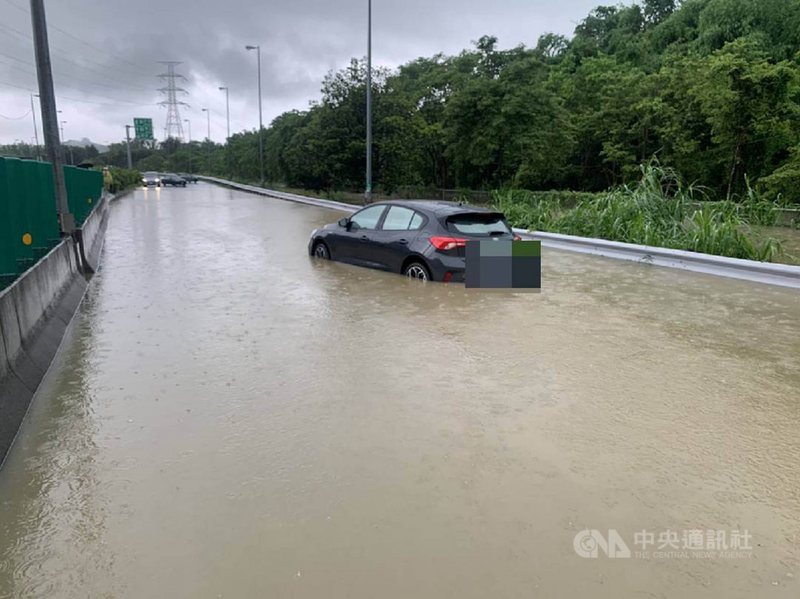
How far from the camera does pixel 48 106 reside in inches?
439

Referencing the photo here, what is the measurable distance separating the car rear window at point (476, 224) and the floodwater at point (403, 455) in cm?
197

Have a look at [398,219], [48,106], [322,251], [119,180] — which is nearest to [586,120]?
[322,251]

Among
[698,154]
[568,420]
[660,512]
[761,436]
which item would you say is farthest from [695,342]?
[698,154]

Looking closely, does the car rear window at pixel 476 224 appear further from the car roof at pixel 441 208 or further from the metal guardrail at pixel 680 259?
the metal guardrail at pixel 680 259

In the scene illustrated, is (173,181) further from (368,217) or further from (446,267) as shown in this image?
(446,267)

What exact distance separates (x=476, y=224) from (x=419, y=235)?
0.98 meters

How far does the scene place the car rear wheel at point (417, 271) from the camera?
34.1ft

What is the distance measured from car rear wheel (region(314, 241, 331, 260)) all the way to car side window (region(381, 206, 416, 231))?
2.00 meters

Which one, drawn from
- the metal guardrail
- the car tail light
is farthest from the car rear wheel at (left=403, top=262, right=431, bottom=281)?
the metal guardrail

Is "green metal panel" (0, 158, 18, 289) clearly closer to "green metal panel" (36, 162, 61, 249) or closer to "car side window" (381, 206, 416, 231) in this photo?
"green metal panel" (36, 162, 61, 249)

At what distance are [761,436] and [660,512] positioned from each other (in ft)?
5.28

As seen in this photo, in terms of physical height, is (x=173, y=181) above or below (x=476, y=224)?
below

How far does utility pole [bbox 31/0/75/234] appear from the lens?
11.0 metres

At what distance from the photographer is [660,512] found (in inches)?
141
